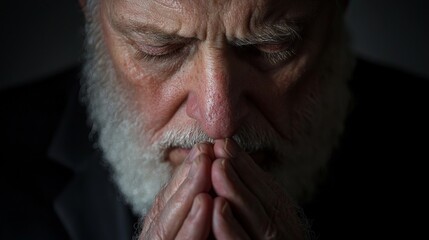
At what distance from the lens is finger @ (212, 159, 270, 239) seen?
136cm

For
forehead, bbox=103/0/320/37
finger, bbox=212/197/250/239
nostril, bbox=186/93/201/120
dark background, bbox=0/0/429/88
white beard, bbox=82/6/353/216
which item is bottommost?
dark background, bbox=0/0/429/88

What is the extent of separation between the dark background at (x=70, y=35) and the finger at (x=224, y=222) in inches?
41.4

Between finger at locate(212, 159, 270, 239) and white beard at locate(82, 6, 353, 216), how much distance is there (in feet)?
→ 0.65

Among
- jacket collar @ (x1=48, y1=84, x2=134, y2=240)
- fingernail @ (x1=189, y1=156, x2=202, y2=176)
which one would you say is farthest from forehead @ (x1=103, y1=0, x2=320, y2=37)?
jacket collar @ (x1=48, y1=84, x2=134, y2=240)

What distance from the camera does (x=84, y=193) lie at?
1.98 metres

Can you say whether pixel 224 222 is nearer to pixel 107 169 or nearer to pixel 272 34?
pixel 272 34

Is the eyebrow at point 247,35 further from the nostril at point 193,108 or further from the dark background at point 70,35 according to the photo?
the dark background at point 70,35

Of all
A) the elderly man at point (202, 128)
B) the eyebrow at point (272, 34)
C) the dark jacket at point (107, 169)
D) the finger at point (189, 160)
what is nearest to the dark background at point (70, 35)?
the dark jacket at point (107, 169)

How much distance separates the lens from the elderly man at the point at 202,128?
141 centimetres

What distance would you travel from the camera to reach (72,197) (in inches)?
77.5

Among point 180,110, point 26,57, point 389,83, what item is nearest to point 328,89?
point 180,110

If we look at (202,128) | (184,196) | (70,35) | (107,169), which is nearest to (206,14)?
(202,128)

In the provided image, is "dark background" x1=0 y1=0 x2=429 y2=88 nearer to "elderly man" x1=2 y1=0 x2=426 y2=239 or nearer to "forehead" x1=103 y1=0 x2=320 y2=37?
"elderly man" x1=2 y1=0 x2=426 y2=239

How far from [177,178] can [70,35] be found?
1.24 meters
